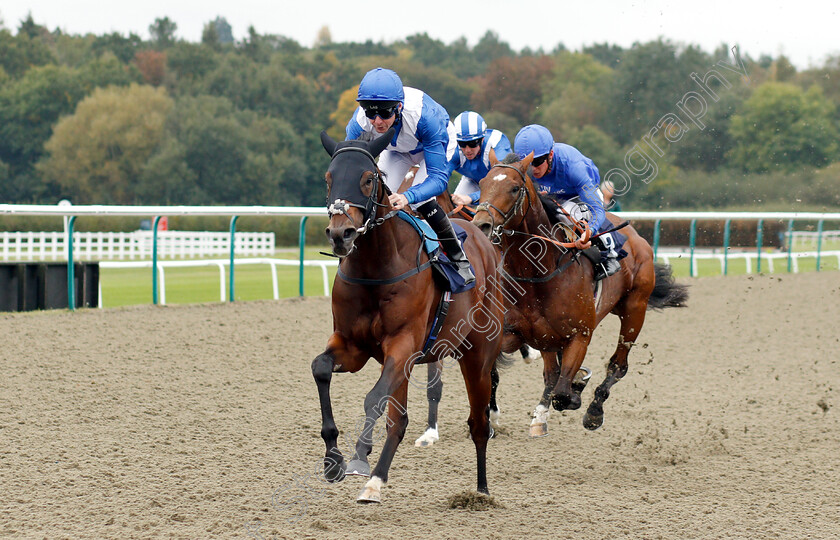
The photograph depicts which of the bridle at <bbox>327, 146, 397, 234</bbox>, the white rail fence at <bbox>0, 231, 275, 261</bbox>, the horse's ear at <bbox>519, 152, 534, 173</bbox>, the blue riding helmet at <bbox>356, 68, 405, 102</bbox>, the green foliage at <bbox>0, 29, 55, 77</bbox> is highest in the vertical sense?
the green foliage at <bbox>0, 29, 55, 77</bbox>

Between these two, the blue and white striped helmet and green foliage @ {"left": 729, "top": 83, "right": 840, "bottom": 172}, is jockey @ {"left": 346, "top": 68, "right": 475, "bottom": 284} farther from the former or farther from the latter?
green foliage @ {"left": 729, "top": 83, "right": 840, "bottom": 172}

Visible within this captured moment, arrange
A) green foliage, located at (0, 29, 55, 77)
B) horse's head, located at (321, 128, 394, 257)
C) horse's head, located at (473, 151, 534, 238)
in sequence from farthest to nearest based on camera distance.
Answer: green foliage, located at (0, 29, 55, 77)
horse's head, located at (473, 151, 534, 238)
horse's head, located at (321, 128, 394, 257)

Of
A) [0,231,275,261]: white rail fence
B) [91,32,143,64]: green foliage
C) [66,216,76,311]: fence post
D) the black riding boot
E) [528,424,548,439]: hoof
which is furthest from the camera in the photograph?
[91,32,143,64]: green foliage

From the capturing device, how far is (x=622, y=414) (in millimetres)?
6449

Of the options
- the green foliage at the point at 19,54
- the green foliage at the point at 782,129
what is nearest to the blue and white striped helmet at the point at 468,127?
the green foliage at the point at 782,129

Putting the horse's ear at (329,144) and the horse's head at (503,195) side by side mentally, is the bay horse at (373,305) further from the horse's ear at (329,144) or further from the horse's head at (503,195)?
the horse's head at (503,195)

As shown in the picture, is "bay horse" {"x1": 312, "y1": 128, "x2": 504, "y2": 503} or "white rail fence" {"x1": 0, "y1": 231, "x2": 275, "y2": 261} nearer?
"bay horse" {"x1": 312, "y1": 128, "x2": 504, "y2": 503}

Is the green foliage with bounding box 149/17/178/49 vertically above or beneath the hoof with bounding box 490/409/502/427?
above

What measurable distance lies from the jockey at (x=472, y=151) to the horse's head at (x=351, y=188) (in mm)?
1577

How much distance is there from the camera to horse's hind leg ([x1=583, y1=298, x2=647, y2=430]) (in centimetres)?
564

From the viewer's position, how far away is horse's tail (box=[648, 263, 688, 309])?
6980 millimetres

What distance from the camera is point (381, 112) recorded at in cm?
397

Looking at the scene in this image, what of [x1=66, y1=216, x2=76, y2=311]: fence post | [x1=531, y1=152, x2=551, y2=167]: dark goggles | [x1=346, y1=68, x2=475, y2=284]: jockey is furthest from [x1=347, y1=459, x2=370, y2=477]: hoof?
[x1=66, y1=216, x2=76, y2=311]: fence post

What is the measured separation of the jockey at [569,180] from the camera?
5363mm
